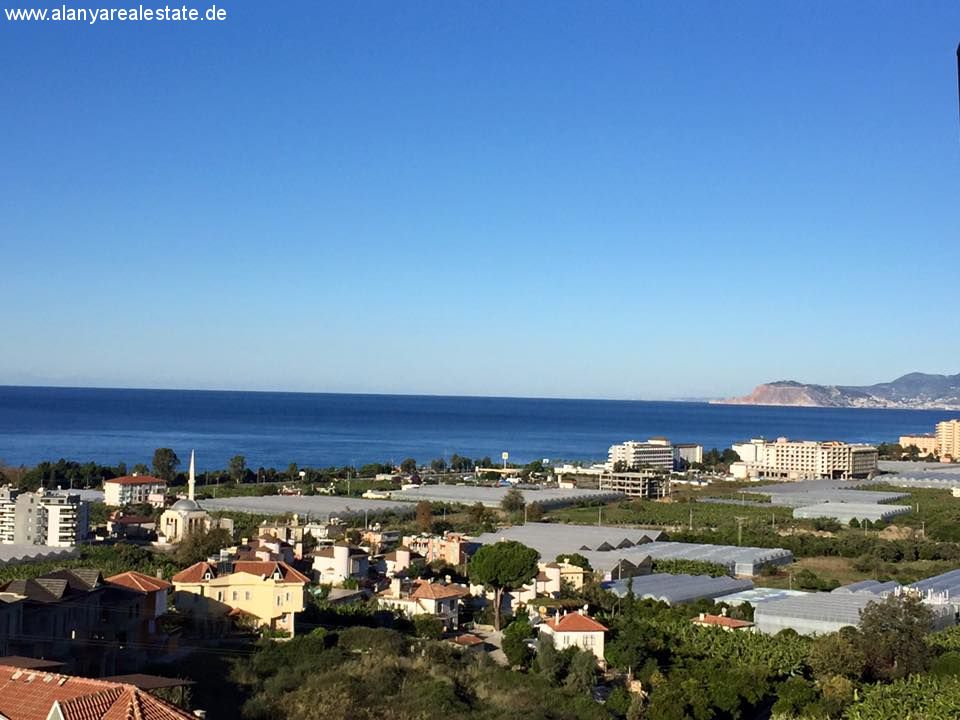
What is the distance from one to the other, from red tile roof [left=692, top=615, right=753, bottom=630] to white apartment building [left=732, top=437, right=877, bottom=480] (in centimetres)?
3860

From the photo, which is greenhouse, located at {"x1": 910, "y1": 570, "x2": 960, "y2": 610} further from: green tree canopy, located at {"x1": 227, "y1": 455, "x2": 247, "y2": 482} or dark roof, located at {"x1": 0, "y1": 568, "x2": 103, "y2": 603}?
green tree canopy, located at {"x1": 227, "y1": 455, "x2": 247, "y2": 482}

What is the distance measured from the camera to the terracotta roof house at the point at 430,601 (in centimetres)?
1603

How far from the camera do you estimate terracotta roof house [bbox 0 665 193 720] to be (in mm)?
7504

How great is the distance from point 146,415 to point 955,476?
77380 millimetres

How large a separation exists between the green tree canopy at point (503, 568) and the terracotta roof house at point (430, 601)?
0.47 meters

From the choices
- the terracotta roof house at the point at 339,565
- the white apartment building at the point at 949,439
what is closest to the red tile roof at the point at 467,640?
the terracotta roof house at the point at 339,565

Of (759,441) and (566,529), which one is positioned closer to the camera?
(566,529)

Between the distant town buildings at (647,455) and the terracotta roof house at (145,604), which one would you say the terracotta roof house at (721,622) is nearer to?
the terracotta roof house at (145,604)

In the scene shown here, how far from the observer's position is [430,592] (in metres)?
16.3

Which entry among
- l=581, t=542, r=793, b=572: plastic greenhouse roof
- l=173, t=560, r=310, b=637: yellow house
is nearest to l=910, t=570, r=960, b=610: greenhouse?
l=581, t=542, r=793, b=572: plastic greenhouse roof

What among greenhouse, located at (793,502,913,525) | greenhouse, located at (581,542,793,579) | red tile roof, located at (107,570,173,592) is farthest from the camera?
greenhouse, located at (793,502,913,525)

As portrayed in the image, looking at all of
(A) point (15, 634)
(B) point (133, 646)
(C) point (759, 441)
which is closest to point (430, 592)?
(B) point (133, 646)

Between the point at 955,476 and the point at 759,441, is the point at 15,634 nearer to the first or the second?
the point at 955,476

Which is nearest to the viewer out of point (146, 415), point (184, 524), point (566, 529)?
point (184, 524)
